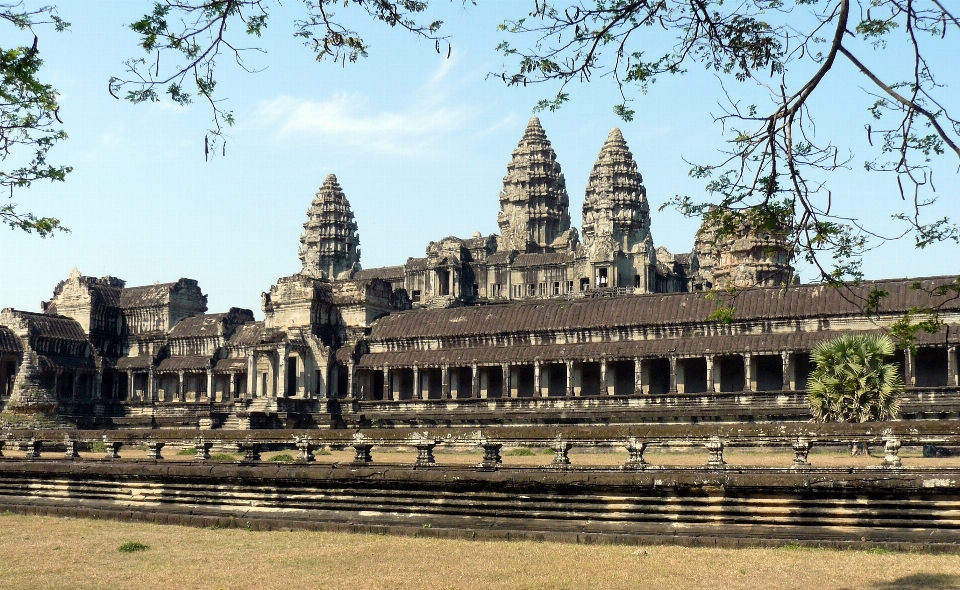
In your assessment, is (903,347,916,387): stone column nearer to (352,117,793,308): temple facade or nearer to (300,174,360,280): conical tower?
(352,117,793,308): temple facade

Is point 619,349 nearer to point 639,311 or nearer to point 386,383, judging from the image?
point 639,311

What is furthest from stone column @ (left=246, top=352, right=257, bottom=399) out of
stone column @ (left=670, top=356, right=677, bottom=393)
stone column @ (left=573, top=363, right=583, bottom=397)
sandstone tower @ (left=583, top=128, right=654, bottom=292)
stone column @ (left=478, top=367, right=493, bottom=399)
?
sandstone tower @ (left=583, top=128, right=654, bottom=292)

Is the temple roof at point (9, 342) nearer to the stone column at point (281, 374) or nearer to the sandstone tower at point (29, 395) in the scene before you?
the sandstone tower at point (29, 395)

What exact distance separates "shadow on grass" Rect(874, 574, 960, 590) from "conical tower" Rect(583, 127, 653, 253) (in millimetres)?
94222

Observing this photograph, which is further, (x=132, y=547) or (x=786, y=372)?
(x=786, y=372)

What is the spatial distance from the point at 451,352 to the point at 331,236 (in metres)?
63.3

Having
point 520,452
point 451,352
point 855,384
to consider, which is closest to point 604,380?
point 451,352

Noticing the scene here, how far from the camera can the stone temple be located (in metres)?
53.9

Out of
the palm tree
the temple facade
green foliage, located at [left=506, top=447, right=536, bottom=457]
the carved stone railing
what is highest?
the temple facade

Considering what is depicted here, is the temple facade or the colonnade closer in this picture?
A: the colonnade

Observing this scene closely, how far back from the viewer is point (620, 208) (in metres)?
113

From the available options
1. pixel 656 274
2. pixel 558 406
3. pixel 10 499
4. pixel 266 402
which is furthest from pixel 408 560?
pixel 656 274

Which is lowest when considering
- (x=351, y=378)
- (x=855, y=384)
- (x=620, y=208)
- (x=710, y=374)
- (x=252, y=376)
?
(x=855, y=384)

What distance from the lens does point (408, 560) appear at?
53.9 ft
